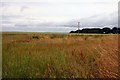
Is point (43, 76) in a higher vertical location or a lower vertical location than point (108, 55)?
lower

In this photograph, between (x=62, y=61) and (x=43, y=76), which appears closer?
(x=43, y=76)

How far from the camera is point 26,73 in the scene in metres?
5.92

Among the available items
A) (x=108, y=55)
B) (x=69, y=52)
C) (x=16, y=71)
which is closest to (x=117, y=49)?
(x=108, y=55)

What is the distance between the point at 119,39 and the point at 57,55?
1537mm

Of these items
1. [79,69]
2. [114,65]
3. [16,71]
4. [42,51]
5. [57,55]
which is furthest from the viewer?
[42,51]

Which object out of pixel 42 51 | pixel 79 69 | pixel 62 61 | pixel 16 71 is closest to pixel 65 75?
pixel 79 69

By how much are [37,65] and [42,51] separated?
3.67ft

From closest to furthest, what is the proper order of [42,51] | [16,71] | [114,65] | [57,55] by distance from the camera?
1. [114,65]
2. [16,71]
3. [57,55]
4. [42,51]

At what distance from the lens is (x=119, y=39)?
612 centimetres

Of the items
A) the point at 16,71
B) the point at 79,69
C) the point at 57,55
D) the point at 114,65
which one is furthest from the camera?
the point at 57,55

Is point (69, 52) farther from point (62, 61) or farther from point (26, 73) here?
point (26, 73)

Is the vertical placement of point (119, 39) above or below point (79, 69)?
above

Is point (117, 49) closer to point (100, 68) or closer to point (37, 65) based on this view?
point (100, 68)

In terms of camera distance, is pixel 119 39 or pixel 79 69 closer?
pixel 79 69
